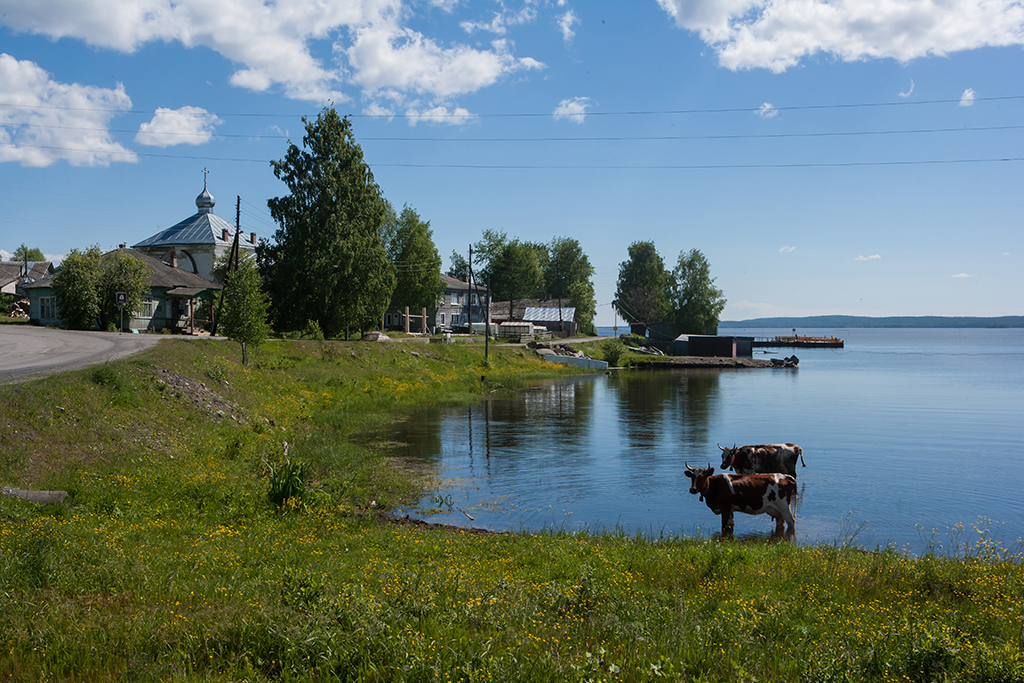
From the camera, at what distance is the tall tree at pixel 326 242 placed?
5012 cm

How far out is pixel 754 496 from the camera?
611 inches

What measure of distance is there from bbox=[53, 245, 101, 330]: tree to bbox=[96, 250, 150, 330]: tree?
549 mm

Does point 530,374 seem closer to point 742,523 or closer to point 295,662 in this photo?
point 742,523

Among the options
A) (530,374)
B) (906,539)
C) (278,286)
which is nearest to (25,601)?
(906,539)

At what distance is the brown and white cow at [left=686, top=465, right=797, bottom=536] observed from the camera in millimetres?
15453

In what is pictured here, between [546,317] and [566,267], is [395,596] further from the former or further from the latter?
[566,267]

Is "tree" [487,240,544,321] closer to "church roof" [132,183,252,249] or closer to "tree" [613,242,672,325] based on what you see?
"tree" [613,242,672,325]

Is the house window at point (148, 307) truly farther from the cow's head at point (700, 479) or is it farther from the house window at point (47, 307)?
the cow's head at point (700, 479)

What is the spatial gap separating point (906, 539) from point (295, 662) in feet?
47.8

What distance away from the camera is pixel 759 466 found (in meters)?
20.1

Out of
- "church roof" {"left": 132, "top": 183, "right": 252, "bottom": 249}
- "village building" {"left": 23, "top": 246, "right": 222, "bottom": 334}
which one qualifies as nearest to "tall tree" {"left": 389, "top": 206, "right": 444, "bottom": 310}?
"church roof" {"left": 132, "top": 183, "right": 252, "bottom": 249}

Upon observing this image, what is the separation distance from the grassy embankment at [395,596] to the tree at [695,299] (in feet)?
356

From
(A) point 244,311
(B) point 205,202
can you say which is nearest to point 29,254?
(B) point 205,202

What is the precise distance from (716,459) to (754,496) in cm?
912
